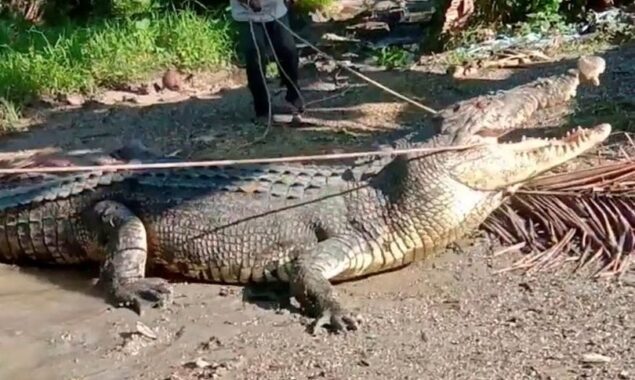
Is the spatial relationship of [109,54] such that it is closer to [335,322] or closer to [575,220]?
[575,220]

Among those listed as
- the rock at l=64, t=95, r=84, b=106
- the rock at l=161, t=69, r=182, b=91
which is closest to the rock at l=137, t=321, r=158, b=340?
the rock at l=64, t=95, r=84, b=106

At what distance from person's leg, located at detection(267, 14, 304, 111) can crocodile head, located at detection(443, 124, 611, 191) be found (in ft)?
9.34

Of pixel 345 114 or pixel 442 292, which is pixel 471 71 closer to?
pixel 345 114

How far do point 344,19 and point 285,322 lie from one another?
8619mm

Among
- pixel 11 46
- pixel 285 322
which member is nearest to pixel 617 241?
pixel 285 322

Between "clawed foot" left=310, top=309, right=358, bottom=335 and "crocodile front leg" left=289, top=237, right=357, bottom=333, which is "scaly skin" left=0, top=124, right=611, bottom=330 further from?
"clawed foot" left=310, top=309, right=358, bottom=335

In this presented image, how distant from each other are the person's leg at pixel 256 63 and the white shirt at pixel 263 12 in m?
0.11

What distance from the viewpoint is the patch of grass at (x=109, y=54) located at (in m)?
9.27

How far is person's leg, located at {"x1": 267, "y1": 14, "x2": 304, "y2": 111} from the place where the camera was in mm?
7754

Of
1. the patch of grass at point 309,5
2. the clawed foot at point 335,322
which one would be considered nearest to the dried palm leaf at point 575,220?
the clawed foot at point 335,322

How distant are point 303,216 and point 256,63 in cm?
278

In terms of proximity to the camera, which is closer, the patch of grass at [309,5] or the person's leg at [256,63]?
the person's leg at [256,63]

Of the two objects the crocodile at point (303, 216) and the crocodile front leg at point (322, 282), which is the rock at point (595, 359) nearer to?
the crocodile front leg at point (322, 282)

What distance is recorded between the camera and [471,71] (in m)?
8.73
